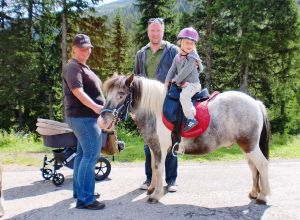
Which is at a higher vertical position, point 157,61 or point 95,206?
point 157,61

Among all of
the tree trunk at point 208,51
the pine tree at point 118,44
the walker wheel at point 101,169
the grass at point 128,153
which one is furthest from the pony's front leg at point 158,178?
the pine tree at point 118,44

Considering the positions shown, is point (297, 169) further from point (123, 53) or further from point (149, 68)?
point (123, 53)

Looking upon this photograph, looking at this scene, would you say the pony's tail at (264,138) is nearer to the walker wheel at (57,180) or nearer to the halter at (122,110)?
the halter at (122,110)

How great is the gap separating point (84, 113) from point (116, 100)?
500mm

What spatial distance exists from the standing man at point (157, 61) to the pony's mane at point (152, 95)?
650 millimetres

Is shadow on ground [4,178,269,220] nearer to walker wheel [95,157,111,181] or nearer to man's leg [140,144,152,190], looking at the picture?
man's leg [140,144,152,190]

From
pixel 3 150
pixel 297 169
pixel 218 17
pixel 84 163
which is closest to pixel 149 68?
pixel 84 163

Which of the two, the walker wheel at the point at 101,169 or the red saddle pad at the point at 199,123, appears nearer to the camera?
the red saddle pad at the point at 199,123

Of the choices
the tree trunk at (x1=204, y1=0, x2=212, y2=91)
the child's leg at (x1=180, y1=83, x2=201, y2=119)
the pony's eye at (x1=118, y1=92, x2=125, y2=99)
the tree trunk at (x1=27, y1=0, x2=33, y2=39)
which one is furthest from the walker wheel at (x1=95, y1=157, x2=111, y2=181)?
the tree trunk at (x1=27, y1=0, x2=33, y2=39)

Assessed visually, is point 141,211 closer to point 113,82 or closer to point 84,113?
point 84,113

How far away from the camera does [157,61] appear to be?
626cm

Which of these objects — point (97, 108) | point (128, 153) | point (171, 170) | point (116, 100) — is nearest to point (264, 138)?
point (171, 170)

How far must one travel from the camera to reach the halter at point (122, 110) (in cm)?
501

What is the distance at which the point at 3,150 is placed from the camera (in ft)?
34.1
